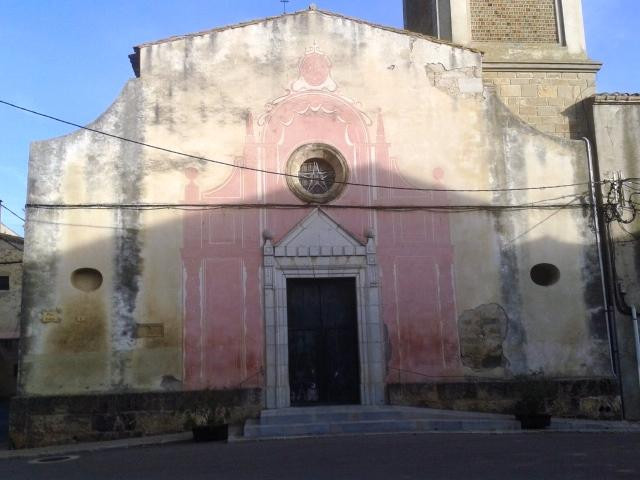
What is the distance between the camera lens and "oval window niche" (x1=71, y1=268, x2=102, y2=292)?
43.2ft

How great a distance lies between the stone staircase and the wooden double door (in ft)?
2.70

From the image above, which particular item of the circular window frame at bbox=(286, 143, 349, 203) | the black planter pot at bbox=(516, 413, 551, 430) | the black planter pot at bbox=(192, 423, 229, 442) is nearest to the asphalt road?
the black planter pot at bbox=(192, 423, 229, 442)

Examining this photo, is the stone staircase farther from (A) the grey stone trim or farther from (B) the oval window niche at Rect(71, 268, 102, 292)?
(A) the grey stone trim

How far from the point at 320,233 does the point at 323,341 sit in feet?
7.16

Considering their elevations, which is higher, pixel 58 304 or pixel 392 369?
pixel 58 304

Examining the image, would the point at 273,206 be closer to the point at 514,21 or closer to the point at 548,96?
the point at 548,96

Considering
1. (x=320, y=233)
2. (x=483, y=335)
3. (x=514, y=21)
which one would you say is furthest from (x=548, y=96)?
(x=320, y=233)

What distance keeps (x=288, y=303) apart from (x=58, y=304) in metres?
4.41

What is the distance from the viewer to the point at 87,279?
1330cm

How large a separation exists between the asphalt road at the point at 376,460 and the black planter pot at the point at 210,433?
0.82 feet

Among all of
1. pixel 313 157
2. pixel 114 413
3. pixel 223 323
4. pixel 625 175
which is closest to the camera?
pixel 114 413

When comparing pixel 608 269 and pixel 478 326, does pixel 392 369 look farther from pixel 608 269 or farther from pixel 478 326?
pixel 608 269

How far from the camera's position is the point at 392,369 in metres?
13.4

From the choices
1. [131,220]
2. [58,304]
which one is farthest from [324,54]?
[58,304]
